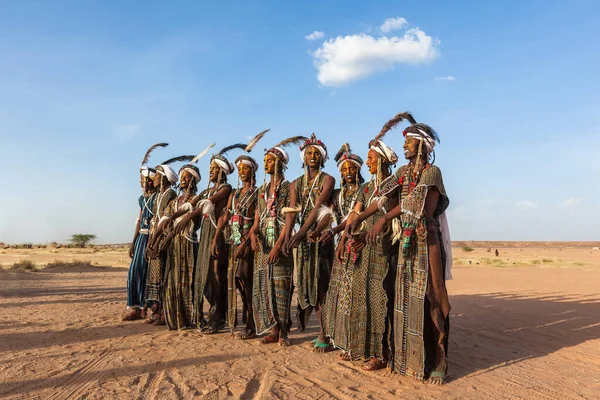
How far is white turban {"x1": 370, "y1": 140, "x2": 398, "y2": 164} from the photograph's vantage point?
5.29 m

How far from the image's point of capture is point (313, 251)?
232 inches

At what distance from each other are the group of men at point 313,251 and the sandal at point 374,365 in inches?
0.6

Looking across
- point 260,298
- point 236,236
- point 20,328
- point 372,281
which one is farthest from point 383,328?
point 20,328

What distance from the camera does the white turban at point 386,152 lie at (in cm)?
529

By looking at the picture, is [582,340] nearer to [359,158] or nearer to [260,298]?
[359,158]

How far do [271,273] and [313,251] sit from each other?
2.05 feet

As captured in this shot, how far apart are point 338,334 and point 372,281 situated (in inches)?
30.6

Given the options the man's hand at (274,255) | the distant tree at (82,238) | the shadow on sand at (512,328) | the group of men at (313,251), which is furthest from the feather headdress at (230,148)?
the distant tree at (82,238)

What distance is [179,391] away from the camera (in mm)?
4004

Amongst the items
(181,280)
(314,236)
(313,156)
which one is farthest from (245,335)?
(313,156)

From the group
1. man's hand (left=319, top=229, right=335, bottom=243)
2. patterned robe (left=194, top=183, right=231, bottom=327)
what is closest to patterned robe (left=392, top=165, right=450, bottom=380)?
man's hand (left=319, top=229, right=335, bottom=243)

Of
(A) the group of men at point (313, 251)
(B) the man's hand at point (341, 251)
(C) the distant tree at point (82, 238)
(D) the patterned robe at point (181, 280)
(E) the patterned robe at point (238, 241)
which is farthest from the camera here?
(C) the distant tree at point (82, 238)

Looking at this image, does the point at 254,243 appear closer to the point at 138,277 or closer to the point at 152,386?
the point at 152,386

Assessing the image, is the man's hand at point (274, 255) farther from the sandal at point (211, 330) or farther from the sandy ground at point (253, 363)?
the sandal at point (211, 330)
